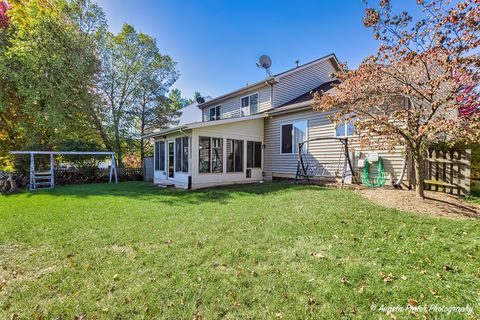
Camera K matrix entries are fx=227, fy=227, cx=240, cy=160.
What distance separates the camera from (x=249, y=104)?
13.1 meters

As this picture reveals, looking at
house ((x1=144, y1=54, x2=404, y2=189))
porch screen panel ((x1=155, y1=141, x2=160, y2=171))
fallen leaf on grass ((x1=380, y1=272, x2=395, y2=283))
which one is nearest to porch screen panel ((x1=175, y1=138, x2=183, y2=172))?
house ((x1=144, y1=54, x2=404, y2=189))

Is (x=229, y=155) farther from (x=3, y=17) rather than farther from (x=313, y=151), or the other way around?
(x=3, y=17)

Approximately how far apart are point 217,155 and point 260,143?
2.62m

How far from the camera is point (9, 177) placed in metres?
9.23

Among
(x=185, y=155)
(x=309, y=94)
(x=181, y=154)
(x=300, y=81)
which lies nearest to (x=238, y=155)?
(x=185, y=155)

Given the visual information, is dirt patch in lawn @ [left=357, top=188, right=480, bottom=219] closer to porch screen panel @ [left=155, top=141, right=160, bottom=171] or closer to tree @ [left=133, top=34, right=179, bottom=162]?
porch screen panel @ [left=155, top=141, right=160, bottom=171]

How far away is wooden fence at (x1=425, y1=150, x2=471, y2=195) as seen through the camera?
235 inches

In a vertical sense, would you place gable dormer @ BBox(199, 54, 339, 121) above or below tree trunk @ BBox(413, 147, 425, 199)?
above

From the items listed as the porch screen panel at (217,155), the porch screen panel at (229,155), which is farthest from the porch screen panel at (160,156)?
the porch screen panel at (229,155)

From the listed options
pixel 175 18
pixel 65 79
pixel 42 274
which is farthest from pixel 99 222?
pixel 65 79

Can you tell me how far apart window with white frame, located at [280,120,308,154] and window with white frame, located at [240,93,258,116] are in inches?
108

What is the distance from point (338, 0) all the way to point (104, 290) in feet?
36.7

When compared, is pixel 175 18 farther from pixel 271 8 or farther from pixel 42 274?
pixel 42 274

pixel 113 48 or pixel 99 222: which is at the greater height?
pixel 113 48
